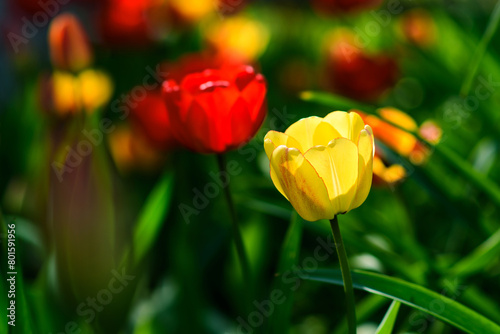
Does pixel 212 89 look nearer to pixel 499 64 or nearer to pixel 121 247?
pixel 121 247

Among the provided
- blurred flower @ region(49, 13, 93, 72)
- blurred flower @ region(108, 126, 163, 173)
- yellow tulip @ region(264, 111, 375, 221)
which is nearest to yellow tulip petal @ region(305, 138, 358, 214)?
yellow tulip @ region(264, 111, 375, 221)

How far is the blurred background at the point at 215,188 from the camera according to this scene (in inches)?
40.3

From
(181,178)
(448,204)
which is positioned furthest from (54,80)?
(448,204)

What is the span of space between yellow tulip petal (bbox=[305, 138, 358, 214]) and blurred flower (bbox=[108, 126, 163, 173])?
111 centimetres

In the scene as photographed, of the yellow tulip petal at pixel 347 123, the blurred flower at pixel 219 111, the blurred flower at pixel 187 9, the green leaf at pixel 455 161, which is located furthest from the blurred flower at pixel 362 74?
the yellow tulip petal at pixel 347 123

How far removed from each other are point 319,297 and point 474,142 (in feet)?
1.74

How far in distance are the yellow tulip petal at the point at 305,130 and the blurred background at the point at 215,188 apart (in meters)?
0.17

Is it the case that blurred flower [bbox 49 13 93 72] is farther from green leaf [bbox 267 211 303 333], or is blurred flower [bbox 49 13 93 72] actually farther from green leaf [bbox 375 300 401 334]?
green leaf [bbox 375 300 401 334]

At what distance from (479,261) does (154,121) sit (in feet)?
2.56

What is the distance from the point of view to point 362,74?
5.30 ft

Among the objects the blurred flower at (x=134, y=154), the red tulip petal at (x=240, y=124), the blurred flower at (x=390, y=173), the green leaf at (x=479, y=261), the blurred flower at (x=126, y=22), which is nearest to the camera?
the red tulip petal at (x=240, y=124)

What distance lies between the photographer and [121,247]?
1.22 meters

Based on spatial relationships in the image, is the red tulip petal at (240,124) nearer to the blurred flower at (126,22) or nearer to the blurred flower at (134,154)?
the blurred flower at (134,154)

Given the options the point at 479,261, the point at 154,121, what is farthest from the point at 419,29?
the point at 479,261
